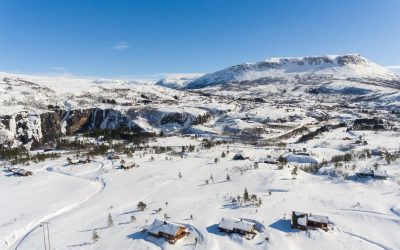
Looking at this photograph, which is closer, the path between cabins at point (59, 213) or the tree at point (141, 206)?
the path between cabins at point (59, 213)

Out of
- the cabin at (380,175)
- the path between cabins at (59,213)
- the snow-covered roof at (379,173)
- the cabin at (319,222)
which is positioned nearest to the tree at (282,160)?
the snow-covered roof at (379,173)

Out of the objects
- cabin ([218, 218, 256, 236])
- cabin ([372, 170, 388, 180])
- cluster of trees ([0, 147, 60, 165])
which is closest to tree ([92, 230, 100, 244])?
cabin ([218, 218, 256, 236])

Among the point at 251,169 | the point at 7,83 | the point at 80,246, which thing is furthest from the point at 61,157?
the point at 7,83

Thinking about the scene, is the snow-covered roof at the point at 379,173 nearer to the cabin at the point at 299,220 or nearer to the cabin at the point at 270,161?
the cabin at the point at 270,161

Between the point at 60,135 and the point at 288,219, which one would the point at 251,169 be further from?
the point at 60,135

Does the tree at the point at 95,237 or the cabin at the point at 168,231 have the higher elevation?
the cabin at the point at 168,231

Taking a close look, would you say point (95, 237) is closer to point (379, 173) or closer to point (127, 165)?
point (127, 165)
